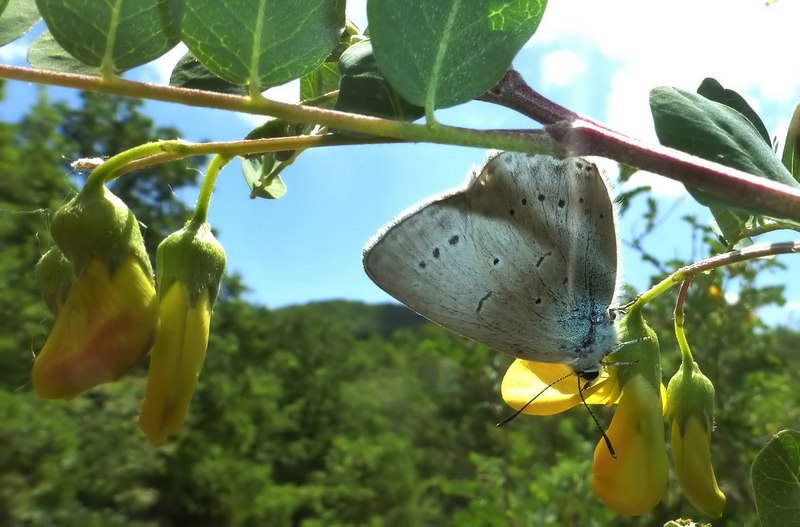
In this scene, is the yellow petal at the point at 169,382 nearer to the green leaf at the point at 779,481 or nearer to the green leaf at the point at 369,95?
the green leaf at the point at 369,95

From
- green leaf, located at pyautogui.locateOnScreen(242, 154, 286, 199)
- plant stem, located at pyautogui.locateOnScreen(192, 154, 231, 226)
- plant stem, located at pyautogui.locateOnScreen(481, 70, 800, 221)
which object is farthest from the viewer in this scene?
green leaf, located at pyautogui.locateOnScreen(242, 154, 286, 199)

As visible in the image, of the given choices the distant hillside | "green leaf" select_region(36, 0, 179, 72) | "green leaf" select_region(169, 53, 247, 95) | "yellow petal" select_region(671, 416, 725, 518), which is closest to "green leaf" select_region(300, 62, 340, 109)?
"green leaf" select_region(169, 53, 247, 95)

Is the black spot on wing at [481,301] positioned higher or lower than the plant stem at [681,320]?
higher

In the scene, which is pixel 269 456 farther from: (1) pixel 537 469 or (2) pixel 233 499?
(1) pixel 537 469

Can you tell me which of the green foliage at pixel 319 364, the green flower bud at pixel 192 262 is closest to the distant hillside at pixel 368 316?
the green foliage at pixel 319 364

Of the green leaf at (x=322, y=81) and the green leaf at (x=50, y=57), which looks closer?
the green leaf at (x=50, y=57)

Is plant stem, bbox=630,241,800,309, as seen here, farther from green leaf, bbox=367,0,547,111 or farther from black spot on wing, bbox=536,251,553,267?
green leaf, bbox=367,0,547,111

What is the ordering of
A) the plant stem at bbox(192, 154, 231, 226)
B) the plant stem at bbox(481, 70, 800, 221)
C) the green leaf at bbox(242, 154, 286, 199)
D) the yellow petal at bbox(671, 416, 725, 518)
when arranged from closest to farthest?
the plant stem at bbox(481, 70, 800, 221) < the plant stem at bbox(192, 154, 231, 226) < the yellow petal at bbox(671, 416, 725, 518) < the green leaf at bbox(242, 154, 286, 199)
